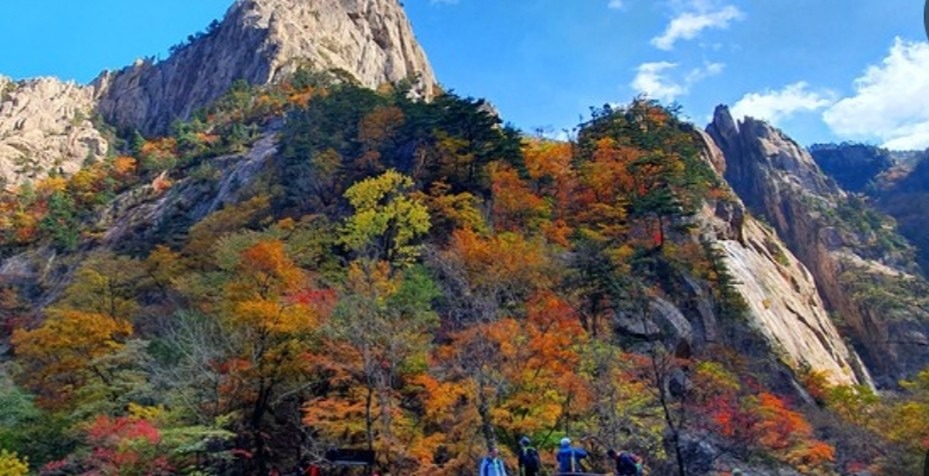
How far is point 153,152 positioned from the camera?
7094 cm

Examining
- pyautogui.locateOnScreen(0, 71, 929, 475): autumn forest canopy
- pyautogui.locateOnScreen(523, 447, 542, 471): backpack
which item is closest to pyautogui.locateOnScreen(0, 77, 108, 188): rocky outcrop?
pyautogui.locateOnScreen(0, 71, 929, 475): autumn forest canopy

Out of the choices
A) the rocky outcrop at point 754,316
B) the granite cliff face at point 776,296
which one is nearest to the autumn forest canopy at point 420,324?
the rocky outcrop at point 754,316

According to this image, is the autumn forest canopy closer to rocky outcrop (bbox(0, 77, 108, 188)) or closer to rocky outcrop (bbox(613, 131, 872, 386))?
rocky outcrop (bbox(613, 131, 872, 386))

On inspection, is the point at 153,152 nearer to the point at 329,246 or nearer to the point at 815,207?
the point at 329,246

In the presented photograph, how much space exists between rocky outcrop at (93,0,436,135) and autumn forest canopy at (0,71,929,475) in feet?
135

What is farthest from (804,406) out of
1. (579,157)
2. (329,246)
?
(329,246)

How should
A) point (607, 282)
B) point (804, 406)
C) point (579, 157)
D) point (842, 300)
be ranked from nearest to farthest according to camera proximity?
point (607, 282), point (804, 406), point (579, 157), point (842, 300)

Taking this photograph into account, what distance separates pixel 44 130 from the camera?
99875 mm

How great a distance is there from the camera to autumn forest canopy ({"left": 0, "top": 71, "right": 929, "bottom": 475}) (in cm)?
1902

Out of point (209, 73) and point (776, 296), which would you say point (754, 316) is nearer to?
point (776, 296)

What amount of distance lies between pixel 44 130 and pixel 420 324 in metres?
99.0

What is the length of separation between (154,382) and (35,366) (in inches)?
388

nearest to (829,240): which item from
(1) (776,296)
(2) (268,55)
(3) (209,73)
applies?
(1) (776,296)

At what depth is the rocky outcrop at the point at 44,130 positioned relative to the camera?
A: 8906 cm
